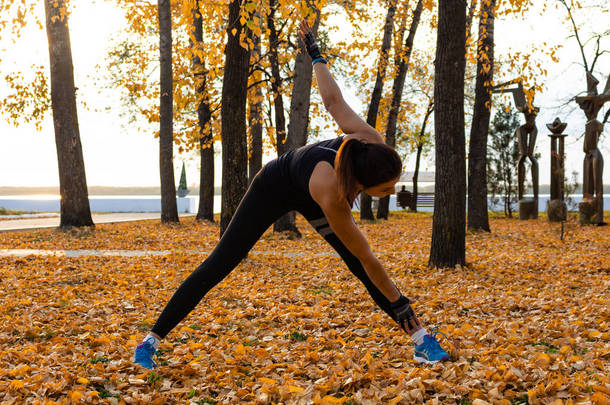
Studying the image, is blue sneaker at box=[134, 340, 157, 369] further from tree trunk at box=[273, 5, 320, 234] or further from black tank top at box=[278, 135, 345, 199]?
tree trunk at box=[273, 5, 320, 234]

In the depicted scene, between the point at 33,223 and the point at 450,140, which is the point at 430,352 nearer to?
the point at 450,140

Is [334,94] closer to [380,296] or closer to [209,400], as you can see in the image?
[380,296]

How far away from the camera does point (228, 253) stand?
3.50m

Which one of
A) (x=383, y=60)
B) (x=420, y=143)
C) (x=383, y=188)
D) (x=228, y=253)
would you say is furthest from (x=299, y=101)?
(x=420, y=143)

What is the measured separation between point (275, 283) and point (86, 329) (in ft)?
8.86

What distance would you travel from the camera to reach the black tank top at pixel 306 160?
306cm

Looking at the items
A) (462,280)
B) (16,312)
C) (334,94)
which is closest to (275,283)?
(462,280)

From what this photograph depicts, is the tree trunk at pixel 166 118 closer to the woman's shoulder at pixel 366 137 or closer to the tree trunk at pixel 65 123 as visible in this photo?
the tree trunk at pixel 65 123

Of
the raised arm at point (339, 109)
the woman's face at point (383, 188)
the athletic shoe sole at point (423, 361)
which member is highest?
the raised arm at point (339, 109)

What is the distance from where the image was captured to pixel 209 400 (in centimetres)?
318

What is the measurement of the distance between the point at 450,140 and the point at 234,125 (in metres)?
3.15

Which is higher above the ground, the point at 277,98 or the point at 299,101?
the point at 277,98

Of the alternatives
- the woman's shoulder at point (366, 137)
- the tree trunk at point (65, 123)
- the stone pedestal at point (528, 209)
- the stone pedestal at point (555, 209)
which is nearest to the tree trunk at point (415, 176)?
the stone pedestal at point (528, 209)

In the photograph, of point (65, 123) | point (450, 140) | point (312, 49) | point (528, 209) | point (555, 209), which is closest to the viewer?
point (312, 49)
